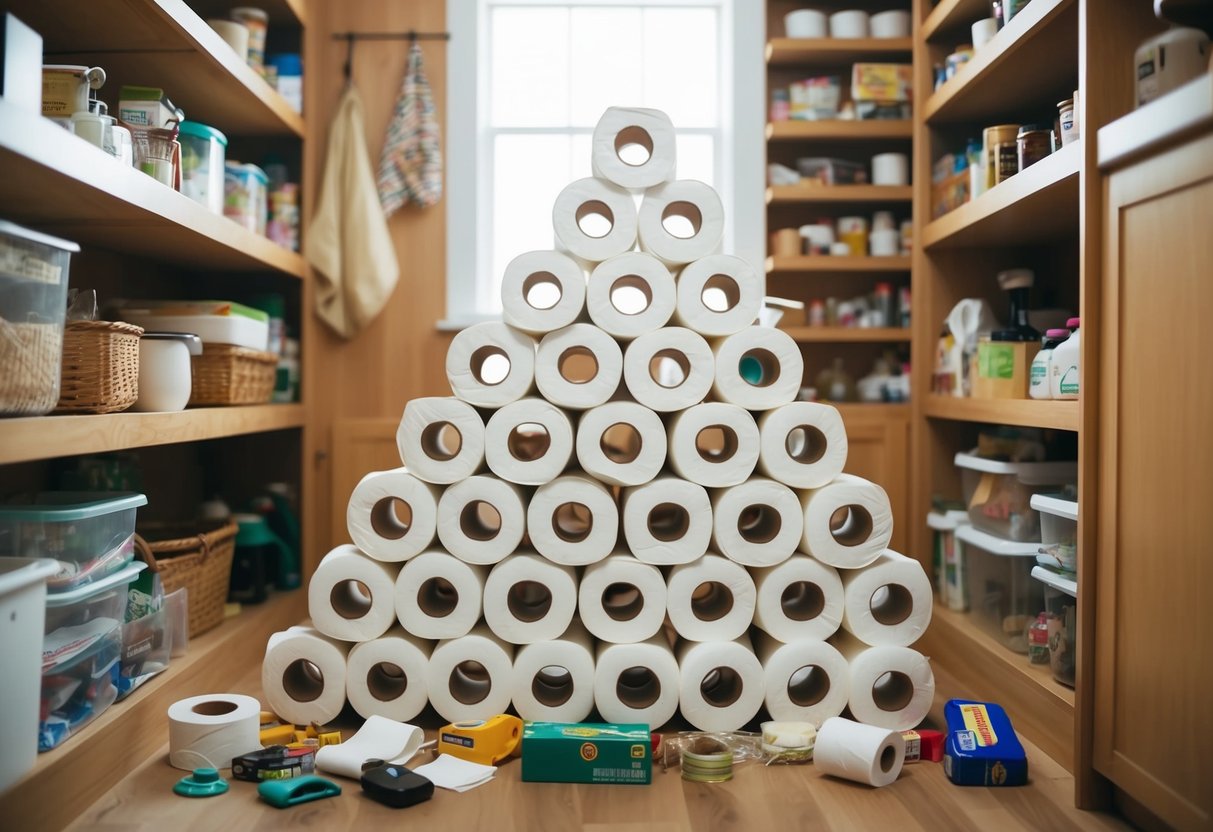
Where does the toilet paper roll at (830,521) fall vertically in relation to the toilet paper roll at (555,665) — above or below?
above

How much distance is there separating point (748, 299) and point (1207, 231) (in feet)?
3.12

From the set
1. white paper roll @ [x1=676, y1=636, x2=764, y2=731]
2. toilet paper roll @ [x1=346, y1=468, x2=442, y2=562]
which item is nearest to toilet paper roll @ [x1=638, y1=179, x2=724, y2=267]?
toilet paper roll @ [x1=346, y1=468, x2=442, y2=562]

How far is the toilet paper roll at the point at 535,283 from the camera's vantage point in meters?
2.23

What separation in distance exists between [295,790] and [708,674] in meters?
0.88

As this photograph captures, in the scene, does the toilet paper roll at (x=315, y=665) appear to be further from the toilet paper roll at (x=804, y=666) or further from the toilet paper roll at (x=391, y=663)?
the toilet paper roll at (x=804, y=666)

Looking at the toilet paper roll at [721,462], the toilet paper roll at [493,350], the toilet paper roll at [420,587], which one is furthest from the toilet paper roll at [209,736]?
the toilet paper roll at [721,462]

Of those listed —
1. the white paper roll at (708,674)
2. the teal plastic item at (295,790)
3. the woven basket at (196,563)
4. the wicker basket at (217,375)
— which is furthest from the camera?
the wicker basket at (217,375)

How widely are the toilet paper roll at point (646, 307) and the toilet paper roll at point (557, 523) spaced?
368mm

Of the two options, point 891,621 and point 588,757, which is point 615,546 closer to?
point 588,757

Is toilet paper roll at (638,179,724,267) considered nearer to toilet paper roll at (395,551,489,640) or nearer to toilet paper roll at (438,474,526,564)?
toilet paper roll at (438,474,526,564)

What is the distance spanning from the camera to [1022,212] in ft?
8.33

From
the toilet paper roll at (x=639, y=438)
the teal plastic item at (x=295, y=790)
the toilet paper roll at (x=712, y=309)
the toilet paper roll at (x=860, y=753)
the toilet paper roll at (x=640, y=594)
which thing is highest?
the toilet paper roll at (x=712, y=309)

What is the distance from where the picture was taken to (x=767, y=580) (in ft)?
7.20

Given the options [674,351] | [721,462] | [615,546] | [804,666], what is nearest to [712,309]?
[674,351]
